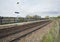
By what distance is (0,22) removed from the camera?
1221 inches

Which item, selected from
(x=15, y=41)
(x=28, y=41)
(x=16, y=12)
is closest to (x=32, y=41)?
(x=28, y=41)

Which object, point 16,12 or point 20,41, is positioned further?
point 16,12

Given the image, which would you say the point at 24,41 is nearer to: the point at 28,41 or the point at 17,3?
the point at 28,41

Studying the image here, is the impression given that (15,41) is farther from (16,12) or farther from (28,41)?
(16,12)

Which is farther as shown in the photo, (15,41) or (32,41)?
(32,41)

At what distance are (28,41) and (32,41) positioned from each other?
346 millimetres

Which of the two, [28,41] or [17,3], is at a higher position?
Result: [17,3]

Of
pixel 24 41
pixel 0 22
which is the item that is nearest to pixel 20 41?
pixel 24 41

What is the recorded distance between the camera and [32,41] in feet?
31.4

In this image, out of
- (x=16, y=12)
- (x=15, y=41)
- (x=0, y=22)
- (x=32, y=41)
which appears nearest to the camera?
(x=15, y=41)

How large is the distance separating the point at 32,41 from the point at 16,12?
3284cm

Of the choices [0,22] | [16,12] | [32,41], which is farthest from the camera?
[16,12]

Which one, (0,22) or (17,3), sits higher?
(17,3)

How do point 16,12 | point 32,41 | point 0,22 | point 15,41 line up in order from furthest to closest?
point 16,12 < point 0,22 < point 32,41 < point 15,41
